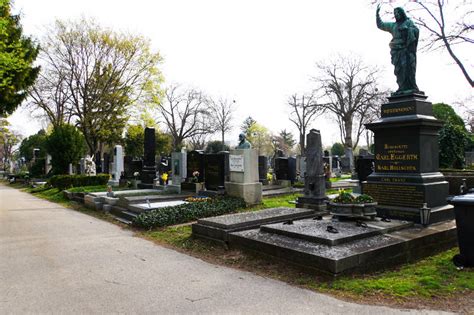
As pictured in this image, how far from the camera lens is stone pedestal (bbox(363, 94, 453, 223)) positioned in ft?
23.7

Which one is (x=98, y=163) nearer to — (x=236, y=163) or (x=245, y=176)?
(x=236, y=163)

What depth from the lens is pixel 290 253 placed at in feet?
17.8

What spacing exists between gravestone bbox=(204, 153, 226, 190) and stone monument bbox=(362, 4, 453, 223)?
6065mm

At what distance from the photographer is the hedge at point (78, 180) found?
21172 millimetres

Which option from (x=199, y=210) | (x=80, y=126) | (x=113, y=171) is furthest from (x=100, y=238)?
(x=80, y=126)

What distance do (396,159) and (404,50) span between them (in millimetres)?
2672

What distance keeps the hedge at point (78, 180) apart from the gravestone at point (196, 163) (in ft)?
31.4

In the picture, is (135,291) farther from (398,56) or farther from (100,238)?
(398,56)

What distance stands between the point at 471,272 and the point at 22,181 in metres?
42.2

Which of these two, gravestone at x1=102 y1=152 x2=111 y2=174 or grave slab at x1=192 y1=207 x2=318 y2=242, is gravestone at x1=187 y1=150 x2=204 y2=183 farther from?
gravestone at x1=102 y1=152 x2=111 y2=174

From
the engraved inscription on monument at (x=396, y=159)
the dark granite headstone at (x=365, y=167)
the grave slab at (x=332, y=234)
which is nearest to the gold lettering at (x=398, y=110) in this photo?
the engraved inscription on monument at (x=396, y=159)

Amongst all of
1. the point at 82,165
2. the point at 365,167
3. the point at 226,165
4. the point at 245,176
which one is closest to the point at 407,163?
the point at 245,176

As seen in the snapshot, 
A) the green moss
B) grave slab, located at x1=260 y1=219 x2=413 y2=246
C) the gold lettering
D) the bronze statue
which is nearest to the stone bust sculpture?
the gold lettering

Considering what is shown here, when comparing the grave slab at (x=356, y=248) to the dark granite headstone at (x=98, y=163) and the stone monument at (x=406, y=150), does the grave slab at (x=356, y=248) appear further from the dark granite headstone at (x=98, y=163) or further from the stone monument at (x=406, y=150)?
the dark granite headstone at (x=98, y=163)
